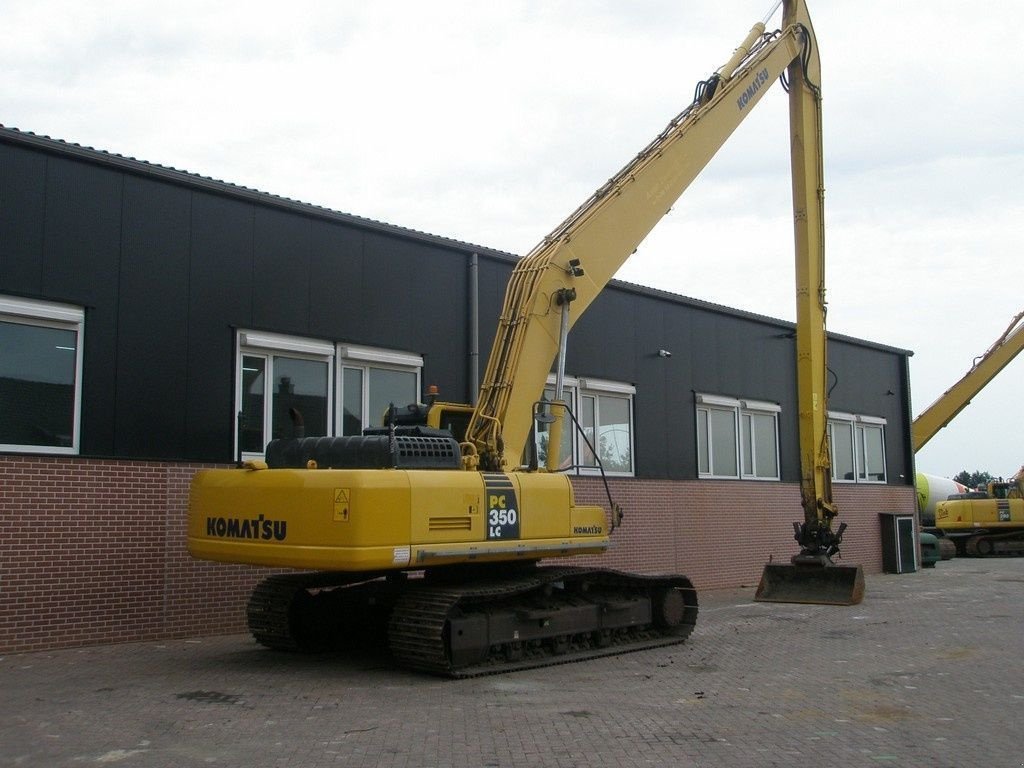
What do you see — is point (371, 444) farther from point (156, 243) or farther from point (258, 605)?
point (156, 243)

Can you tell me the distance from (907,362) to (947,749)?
21.3m

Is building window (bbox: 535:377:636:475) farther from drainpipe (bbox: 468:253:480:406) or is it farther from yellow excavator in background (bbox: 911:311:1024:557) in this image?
yellow excavator in background (bbox: 911:311:1024:557)

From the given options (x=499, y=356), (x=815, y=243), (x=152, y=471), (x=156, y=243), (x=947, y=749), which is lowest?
(x=947, y=749)

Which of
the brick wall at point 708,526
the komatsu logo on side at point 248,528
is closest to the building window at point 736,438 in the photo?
the brick wall at point 708,526

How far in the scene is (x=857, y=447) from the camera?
80.8 feet

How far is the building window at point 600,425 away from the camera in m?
17.2

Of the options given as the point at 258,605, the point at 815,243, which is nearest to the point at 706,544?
the point at 815,243

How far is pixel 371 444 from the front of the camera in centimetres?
948

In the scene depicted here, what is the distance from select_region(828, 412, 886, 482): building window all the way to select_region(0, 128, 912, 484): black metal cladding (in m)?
9.07

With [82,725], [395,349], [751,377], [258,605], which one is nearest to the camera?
[82,725]

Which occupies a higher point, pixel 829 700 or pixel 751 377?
pixel 751 377

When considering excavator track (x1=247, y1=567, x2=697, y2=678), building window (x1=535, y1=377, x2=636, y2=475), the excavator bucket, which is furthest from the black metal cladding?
the excavator bucket

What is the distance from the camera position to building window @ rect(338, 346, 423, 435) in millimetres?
13969

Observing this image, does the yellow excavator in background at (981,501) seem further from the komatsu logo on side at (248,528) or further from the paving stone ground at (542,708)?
the komatsu logo on side at (248,528)
